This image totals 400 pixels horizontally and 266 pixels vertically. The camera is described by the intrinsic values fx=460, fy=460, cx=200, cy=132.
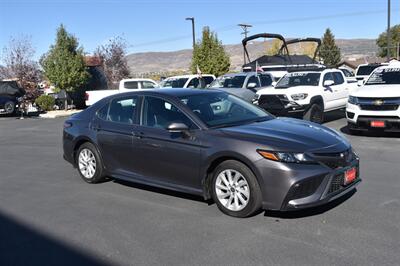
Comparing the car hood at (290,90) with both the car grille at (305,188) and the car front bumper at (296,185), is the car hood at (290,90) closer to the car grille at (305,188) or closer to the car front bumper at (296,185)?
the car front bumper at (296,185)

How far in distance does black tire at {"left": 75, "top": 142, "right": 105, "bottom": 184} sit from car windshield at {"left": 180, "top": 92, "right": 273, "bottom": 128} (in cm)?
186

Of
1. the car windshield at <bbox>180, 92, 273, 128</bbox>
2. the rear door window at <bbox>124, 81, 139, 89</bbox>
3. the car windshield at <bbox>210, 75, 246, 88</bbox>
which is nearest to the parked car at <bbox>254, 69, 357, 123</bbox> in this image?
the car windshield at <bbox>210, 75, 246, 88</bbox>

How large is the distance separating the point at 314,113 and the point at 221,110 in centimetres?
761

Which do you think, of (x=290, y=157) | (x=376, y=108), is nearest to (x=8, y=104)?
(x=376, y=108)

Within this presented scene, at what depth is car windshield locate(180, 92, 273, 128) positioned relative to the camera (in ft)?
19.3

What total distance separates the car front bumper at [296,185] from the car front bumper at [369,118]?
608 cm

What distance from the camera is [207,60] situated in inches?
1347

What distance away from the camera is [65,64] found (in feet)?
87.0

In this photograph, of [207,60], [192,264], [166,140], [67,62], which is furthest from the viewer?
[207,60]

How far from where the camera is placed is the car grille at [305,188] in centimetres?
488

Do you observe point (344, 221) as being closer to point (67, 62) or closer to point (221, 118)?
point (221, 118)

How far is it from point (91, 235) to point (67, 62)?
23.1 meters

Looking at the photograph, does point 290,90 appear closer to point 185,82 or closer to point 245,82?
point 245,82

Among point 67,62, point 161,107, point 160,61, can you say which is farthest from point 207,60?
point 160,61
